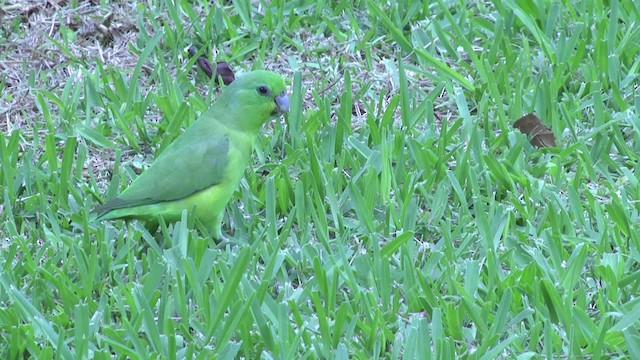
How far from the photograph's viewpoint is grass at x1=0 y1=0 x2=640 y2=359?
3691 millimetres

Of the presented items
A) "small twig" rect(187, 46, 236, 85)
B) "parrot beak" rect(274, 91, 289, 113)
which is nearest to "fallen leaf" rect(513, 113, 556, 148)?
"parrot beak" rect(274, 91, 289, 113)

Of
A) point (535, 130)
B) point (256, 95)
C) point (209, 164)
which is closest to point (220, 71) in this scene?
point (256, 95)

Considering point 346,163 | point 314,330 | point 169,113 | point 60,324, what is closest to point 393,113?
point 346,163

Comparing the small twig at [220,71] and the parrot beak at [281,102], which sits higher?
the parrot beak at [281,102]

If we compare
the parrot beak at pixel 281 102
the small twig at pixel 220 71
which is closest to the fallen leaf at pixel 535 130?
the parrot beak at pixel 281 102

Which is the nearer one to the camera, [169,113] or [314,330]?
[314,330]

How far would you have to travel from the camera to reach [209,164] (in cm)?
418

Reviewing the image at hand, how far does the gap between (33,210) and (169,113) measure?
808 millimetres

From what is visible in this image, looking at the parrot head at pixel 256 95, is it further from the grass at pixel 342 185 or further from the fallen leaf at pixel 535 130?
the fallen leaf at pixel 535 130

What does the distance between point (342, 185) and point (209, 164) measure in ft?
2.04

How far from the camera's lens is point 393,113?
499cm

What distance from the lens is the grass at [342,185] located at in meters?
3.69

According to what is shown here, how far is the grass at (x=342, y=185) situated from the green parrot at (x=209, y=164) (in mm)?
107

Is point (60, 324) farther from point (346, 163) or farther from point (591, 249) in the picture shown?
point (591, 249)
